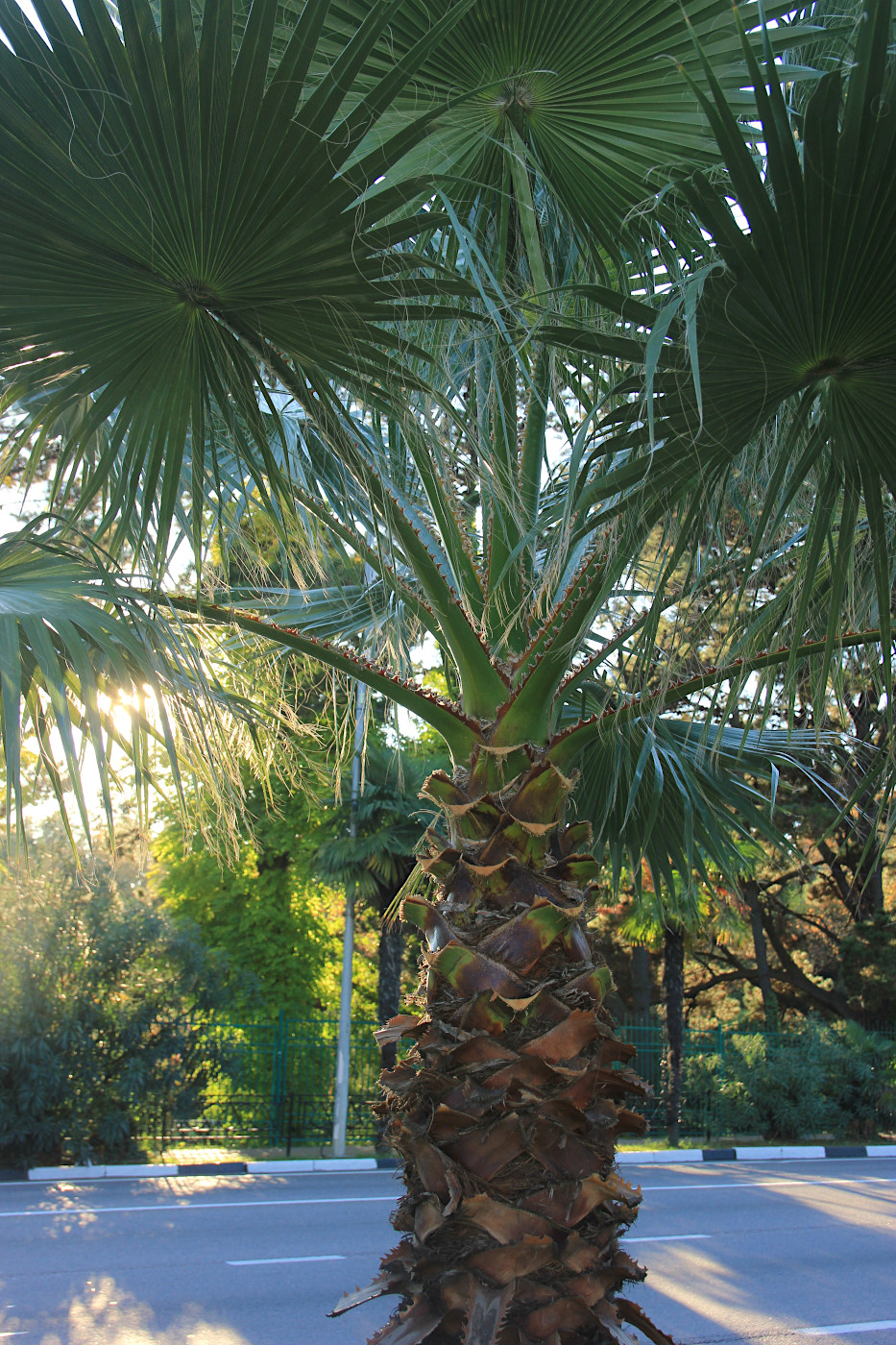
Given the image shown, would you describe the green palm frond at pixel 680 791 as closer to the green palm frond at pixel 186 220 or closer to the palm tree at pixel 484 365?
the palm tree at pixel 484 365

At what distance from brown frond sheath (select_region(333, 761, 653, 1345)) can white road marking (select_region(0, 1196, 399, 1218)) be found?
7295 millimetres

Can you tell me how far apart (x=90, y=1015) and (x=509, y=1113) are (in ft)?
34.4

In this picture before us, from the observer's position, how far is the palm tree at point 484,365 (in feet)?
6.26

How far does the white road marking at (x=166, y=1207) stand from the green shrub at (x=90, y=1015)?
90.6 inches

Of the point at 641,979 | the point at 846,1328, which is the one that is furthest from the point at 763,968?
the point at 846,1328

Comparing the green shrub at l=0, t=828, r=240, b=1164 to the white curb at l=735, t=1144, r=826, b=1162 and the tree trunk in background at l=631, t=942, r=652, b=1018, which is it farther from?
the tree trunk in background at l=631, t=942, r=652, b=1018

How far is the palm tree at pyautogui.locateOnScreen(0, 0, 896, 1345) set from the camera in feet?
6.26

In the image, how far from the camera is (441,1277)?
2.32 m

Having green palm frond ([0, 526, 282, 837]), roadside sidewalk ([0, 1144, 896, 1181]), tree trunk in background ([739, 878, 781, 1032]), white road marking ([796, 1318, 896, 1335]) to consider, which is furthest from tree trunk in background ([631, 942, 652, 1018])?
green palm frond ([0, 526, 282, 837])

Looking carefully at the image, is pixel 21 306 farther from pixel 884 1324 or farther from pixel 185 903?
pixel 185 903

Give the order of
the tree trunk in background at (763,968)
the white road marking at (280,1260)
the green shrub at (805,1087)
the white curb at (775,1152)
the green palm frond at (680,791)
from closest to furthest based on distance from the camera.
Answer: the green palm frond at (680,791) → the white road marking at (280,1260) → the white curb at (775,1152) → the green shrub at (805,1087) → the tree trunk in background at (763,968)

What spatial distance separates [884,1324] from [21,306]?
6869 mm

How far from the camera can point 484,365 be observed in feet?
10.4

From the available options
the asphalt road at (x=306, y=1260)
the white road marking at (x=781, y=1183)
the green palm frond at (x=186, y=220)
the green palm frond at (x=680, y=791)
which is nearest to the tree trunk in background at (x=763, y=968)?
the white road marking at (x=781, y=1183)
